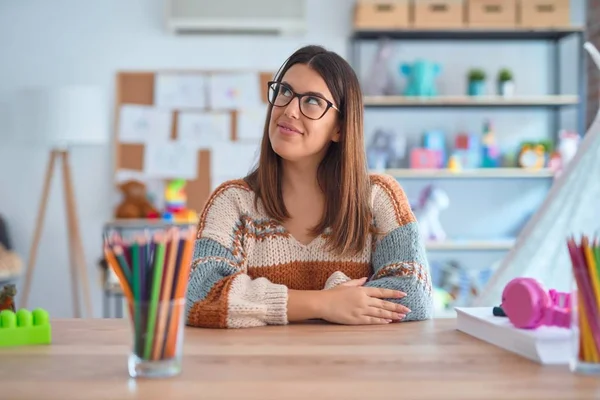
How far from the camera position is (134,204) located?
4.24 metres

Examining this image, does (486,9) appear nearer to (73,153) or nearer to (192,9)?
(192,9)

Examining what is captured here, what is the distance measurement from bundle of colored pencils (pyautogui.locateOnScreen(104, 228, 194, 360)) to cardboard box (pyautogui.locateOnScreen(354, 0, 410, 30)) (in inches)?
132

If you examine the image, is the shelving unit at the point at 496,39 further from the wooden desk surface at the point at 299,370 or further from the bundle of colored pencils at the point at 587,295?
the bundle of colored pencils at the point at 587,295

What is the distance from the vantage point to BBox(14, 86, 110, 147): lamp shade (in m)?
3.93

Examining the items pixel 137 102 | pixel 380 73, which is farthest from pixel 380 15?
pixel 137 102

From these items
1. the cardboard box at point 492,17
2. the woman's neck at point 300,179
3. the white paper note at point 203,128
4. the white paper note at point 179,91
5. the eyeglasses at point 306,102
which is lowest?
the woman's neck at point 300,179

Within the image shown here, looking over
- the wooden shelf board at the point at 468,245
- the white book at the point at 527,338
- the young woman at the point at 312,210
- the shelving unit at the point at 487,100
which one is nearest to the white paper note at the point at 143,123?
the shelving unit at the point at 487,100

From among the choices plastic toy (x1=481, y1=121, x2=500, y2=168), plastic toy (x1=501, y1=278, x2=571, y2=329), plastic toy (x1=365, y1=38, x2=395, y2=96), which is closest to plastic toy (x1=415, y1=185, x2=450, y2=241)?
plastic toy (x1=481, y1=121, x2=500, y2=168)

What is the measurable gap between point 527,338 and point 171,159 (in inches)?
139

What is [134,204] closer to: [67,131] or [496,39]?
[67,131]

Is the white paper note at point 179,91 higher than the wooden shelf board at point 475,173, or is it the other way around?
the white paper note at point 179,91

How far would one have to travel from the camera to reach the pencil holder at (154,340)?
93cm

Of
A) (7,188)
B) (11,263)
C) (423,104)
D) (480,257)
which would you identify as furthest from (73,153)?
(480,257)

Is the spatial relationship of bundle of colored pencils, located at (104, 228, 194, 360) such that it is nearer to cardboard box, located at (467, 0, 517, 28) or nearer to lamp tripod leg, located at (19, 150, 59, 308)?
lamp tripod leg, located at (19, 150, 59, 308)
